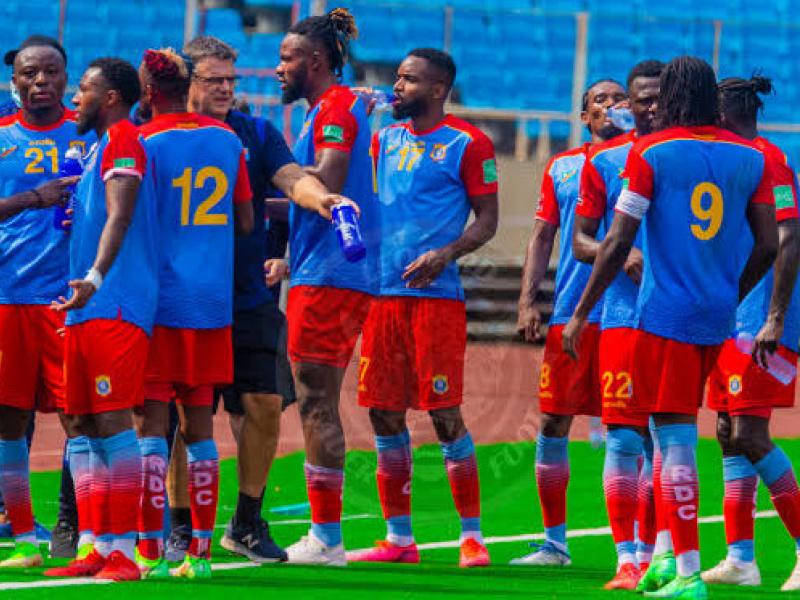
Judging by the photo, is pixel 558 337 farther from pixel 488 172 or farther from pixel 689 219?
pixel 689 219

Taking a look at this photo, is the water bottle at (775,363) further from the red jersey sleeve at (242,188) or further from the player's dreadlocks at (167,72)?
the player's dreadlocks at (167,72)

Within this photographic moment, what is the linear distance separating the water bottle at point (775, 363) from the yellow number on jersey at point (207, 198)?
7.65ft

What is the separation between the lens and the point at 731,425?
7582 mm

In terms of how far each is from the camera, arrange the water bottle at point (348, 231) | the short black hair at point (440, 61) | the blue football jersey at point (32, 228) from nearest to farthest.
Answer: the water bottle at point (348, 231) < the blue football jersey at point (32, 228) < the short black hair at point (440, 61)

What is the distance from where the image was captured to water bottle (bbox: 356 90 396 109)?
795 cm

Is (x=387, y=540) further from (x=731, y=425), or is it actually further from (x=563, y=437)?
(x=731, y=425)

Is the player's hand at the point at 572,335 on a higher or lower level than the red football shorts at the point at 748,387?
higher

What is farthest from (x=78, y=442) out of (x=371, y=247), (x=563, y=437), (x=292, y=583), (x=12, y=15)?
(x=12, y=15)

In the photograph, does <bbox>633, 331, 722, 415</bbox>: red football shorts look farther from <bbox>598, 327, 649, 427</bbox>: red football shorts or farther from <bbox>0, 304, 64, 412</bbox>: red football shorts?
<bbox>0, 304, 64, 412</bbox>: red football shorts

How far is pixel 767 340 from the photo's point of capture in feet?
23.4

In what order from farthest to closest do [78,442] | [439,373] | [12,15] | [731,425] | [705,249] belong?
1. [12,15]
2. [439,373]
3. [731,425]
4. [78,442]
5. [705,249]

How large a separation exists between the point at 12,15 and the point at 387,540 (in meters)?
15.8

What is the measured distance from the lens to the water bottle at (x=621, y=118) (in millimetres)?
8375

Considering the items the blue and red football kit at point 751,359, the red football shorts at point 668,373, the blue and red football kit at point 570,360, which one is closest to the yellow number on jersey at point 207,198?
the red football shorts at point 668,373
